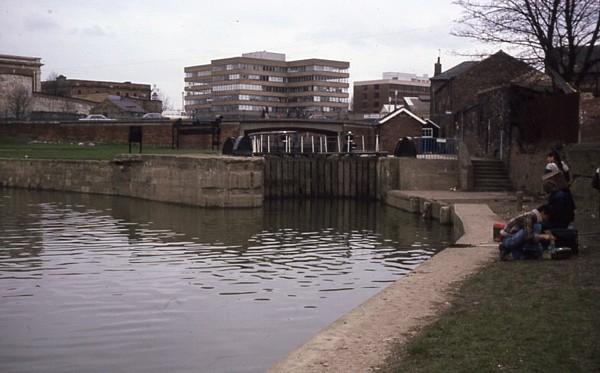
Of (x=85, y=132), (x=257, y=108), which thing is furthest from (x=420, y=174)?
(x=257, y=108)

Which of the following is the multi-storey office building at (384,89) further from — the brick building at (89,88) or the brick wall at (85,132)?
the brick wall at (85,132)

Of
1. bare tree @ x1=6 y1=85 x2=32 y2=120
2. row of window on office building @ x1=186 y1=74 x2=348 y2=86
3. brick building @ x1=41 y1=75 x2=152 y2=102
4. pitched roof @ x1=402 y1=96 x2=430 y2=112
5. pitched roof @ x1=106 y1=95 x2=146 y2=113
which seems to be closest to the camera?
bare tree @ x1=6 y1=85 x2=32 y2=120

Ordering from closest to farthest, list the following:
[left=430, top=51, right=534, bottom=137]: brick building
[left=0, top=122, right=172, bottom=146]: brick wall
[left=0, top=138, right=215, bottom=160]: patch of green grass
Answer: [left=430, top=51, right=534, bottom=137]: brick building < [left=0, top=138, right=215, bottom=160]: patch of green grass < [left=0, top=122, right=172, bottom=146]: brick wall

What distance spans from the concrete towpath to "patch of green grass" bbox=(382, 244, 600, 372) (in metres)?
0.20

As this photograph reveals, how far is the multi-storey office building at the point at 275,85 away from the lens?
5217 inches

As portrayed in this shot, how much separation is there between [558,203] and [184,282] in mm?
6094

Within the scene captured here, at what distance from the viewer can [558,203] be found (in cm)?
1175

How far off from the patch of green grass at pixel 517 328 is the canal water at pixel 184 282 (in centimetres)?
188

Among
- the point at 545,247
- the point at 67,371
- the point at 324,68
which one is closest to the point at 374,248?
the point at 545,247

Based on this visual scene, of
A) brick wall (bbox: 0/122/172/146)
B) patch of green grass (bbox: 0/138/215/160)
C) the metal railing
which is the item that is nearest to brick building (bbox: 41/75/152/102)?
brick wall (bbox: 0/122/172/146)

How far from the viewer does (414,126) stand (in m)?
52.8

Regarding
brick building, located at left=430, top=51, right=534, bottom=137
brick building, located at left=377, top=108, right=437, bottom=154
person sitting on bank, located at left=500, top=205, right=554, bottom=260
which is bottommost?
person sitting on bank, located at left=500, top=205, right=554, bottom=260

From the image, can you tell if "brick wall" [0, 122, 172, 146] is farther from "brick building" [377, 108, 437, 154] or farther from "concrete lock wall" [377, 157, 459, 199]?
"concrete lock wall" [377, 157, 459, 199]

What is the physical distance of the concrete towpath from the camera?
6734 millimetres
